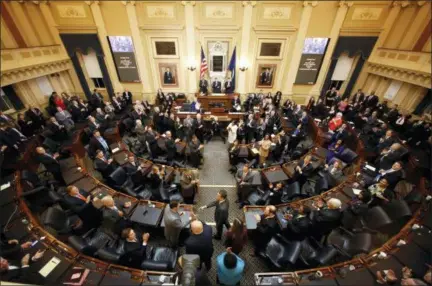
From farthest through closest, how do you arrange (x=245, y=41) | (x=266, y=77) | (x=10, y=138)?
(x=266, y=77) < (x=245, y=41) < (x=10, y=138)

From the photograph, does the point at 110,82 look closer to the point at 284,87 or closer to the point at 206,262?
the point at 284,87

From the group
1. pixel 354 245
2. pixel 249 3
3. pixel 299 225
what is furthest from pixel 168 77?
pixel 354 245

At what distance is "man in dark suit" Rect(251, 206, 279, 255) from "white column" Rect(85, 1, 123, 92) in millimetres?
13028

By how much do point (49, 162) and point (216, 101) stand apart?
906cm

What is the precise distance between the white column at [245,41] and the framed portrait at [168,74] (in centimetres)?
430

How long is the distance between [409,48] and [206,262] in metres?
15.0

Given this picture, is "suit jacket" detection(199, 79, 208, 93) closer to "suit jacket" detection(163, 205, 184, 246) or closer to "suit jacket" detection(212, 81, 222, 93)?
"suit jacket" detection(212, 81, 222, 93)

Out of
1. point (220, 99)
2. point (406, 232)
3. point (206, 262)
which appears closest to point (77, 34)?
point (220, 99)

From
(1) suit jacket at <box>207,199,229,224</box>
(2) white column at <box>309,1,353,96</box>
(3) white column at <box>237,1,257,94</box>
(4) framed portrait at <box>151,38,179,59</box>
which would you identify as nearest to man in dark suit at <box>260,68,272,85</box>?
(3) white column at <box>237,1,257,94</box>

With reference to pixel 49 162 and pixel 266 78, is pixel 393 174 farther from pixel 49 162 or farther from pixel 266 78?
pixel 49 162

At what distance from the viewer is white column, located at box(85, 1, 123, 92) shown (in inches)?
431

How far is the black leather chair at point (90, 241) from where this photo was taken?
145 inches

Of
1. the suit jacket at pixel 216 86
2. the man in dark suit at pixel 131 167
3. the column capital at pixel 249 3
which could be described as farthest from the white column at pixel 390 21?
the man in dark suit at pixel 131 167

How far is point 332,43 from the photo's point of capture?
11.9 m
